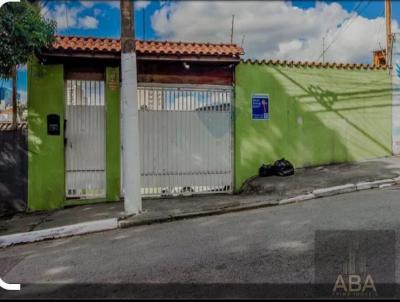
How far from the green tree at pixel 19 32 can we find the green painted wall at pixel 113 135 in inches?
77.1

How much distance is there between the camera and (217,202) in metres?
9.16

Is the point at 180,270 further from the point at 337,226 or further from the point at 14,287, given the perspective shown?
the point at 337,226

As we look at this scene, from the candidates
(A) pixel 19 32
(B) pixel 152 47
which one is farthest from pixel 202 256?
(B) pixel 152 47

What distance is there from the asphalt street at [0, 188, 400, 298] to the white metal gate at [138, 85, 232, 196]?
9.23ft

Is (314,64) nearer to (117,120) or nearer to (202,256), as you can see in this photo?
(117,120)

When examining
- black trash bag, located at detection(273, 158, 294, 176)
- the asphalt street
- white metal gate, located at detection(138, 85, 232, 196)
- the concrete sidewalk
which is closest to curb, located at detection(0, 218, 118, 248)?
the concrete sidewalk

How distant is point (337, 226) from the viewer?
6.25 m

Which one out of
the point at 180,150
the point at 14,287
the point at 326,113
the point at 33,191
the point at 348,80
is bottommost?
the point at 14,287

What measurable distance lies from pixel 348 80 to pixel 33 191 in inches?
328

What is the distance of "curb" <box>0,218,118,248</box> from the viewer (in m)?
6.98

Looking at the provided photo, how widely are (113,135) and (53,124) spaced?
4.19 ft

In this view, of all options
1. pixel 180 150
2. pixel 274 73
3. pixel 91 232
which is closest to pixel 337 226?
pixel 91 232

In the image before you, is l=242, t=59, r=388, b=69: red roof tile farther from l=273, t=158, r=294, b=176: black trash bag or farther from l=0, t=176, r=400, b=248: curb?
l=0, t=176, r=400, b=248: curb

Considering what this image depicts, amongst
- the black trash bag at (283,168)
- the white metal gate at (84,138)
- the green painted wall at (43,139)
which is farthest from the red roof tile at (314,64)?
the green painted wall at (43,139)
